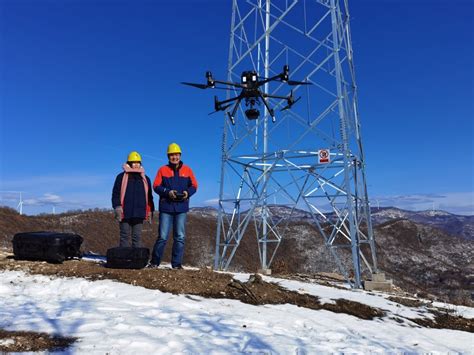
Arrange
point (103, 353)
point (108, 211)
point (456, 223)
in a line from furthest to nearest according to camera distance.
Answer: point (456, 223) < point (108, 211) < point (103, 353)

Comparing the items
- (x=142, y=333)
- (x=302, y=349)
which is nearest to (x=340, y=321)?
(x=302, y=349)

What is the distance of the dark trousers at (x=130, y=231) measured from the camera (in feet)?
26.2

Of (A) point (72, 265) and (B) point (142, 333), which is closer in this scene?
(B) point (142, 333)

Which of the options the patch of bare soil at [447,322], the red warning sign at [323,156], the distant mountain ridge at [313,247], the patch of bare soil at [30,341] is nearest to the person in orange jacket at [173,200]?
the patch of bare soil at [30,341]

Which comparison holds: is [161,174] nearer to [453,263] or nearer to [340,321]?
[340,321]

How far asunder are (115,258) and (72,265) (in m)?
0.74

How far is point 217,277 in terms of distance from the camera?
285 inches

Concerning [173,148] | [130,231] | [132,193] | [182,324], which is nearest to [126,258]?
[130,231]

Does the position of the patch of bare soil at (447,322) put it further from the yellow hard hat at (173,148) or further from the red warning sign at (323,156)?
the red warning sign at (323,156)

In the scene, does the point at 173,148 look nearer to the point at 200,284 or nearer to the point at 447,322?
the point at 200,284

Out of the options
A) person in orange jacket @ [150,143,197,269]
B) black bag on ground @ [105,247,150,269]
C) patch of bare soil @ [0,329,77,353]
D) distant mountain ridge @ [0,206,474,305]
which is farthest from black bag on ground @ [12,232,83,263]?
distant mountain ridge @ [0,206,474,305]

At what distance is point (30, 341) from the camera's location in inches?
147

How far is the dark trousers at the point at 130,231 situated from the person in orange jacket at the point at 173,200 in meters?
0.39

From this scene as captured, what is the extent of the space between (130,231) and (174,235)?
0.85 m
